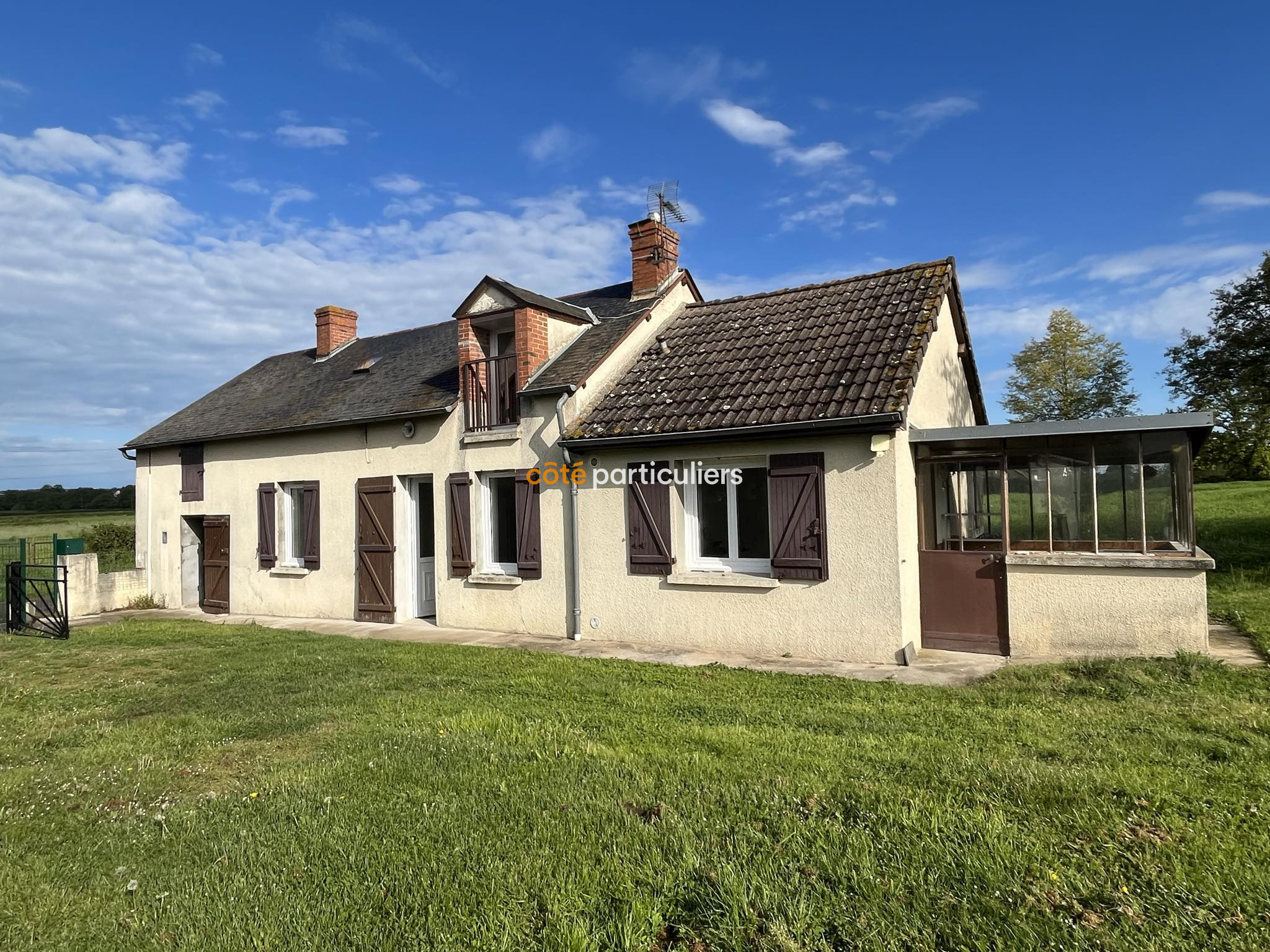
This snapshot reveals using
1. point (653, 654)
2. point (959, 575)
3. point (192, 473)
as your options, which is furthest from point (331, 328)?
point (959, 575)

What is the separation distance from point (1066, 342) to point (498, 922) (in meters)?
41.3

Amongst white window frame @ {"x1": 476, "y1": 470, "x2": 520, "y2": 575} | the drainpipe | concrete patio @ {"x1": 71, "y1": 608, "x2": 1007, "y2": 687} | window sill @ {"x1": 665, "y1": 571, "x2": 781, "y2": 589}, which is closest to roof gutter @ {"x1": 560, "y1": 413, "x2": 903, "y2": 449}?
the drainpipe

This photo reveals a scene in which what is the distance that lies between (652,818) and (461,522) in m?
8.24

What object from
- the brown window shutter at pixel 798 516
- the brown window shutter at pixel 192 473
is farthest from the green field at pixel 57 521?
the brown window shutter at pixel 798 516

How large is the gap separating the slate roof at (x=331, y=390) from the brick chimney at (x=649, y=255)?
3632mm

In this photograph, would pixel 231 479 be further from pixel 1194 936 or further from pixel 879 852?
pixel 1194 936

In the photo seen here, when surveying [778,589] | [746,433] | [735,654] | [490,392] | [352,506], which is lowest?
[735,654]

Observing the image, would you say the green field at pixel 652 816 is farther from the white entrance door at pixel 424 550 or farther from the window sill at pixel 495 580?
the white entrance door at pixel 424 550

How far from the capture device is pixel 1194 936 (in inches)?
118

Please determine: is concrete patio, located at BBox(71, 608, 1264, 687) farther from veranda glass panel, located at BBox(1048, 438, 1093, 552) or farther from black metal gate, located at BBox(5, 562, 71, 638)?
black metal gate, located at BBox(5, 562, 71, 638)

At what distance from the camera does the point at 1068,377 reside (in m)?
36.7

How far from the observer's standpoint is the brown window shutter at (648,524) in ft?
32.9

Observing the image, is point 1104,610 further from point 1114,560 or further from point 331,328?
point 331,328

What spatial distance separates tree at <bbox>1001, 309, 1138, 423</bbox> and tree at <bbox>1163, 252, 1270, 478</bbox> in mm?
20911
